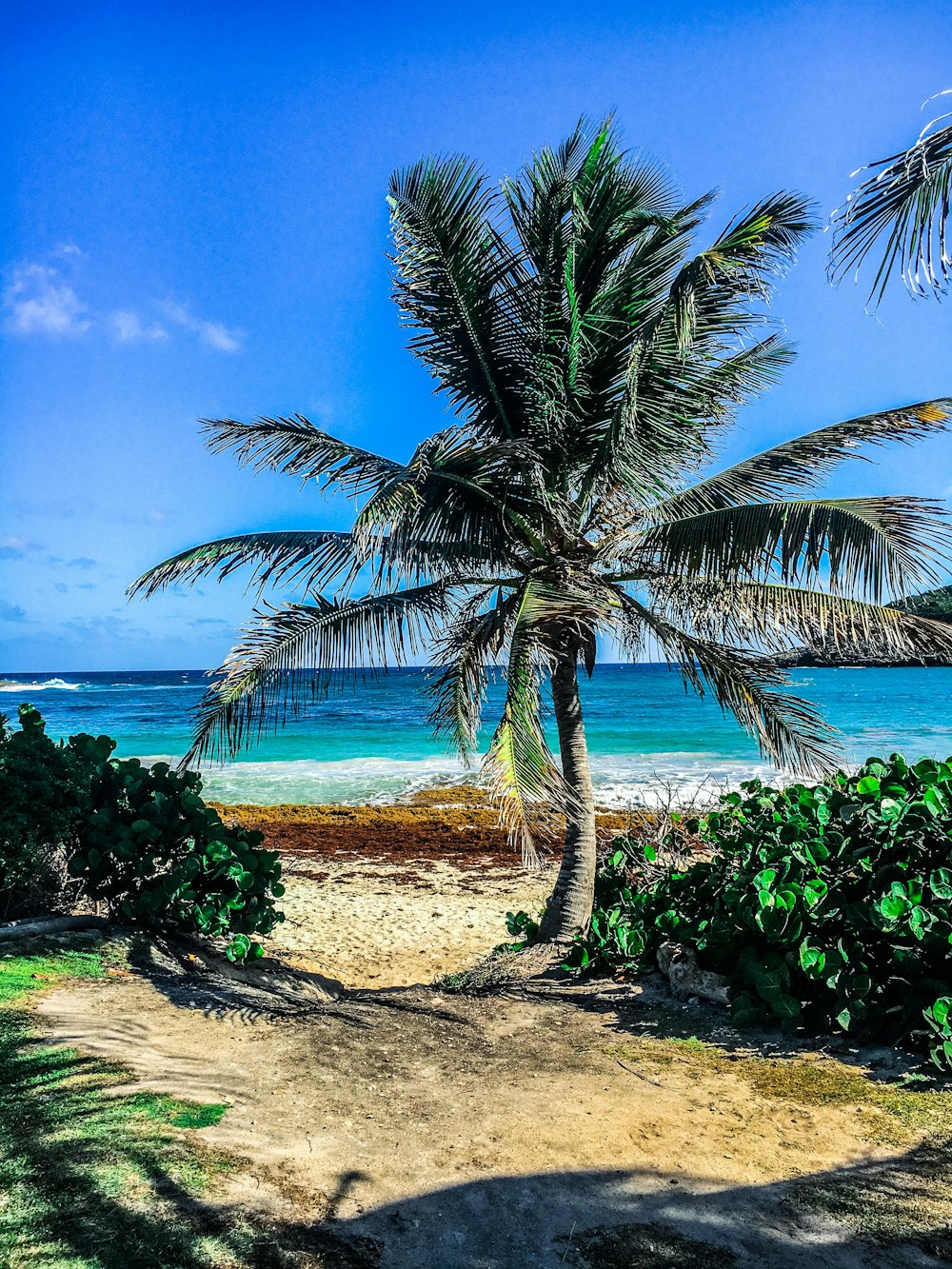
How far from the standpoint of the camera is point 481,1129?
338cm

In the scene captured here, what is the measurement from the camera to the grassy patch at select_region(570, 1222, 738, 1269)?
2459 mm

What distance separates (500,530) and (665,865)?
10.3ft

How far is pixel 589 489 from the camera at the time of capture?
6.66m

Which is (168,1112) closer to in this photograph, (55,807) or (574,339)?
(55,807)

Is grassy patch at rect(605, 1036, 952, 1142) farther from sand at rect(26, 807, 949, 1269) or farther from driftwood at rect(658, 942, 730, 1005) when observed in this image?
driftwood at rect(658, 942, 730, 1005)

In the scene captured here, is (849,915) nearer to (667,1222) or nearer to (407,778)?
(667,1222)

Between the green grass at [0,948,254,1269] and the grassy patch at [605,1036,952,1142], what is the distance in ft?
7.68

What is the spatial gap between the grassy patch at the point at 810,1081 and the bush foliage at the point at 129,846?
3235 millimetres

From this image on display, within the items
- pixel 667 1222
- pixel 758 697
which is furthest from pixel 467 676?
pixel 667 1222

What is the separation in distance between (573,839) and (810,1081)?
325cm

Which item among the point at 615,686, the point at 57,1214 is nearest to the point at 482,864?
the point at 57,1214

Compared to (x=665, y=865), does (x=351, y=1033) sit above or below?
below

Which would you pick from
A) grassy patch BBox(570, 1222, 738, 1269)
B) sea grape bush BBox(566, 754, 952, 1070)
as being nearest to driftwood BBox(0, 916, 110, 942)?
sea grape bush BBox(566, 754, 952, 1070)

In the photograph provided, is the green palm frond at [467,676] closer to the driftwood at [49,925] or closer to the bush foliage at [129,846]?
the bush foliage at [129,846]
